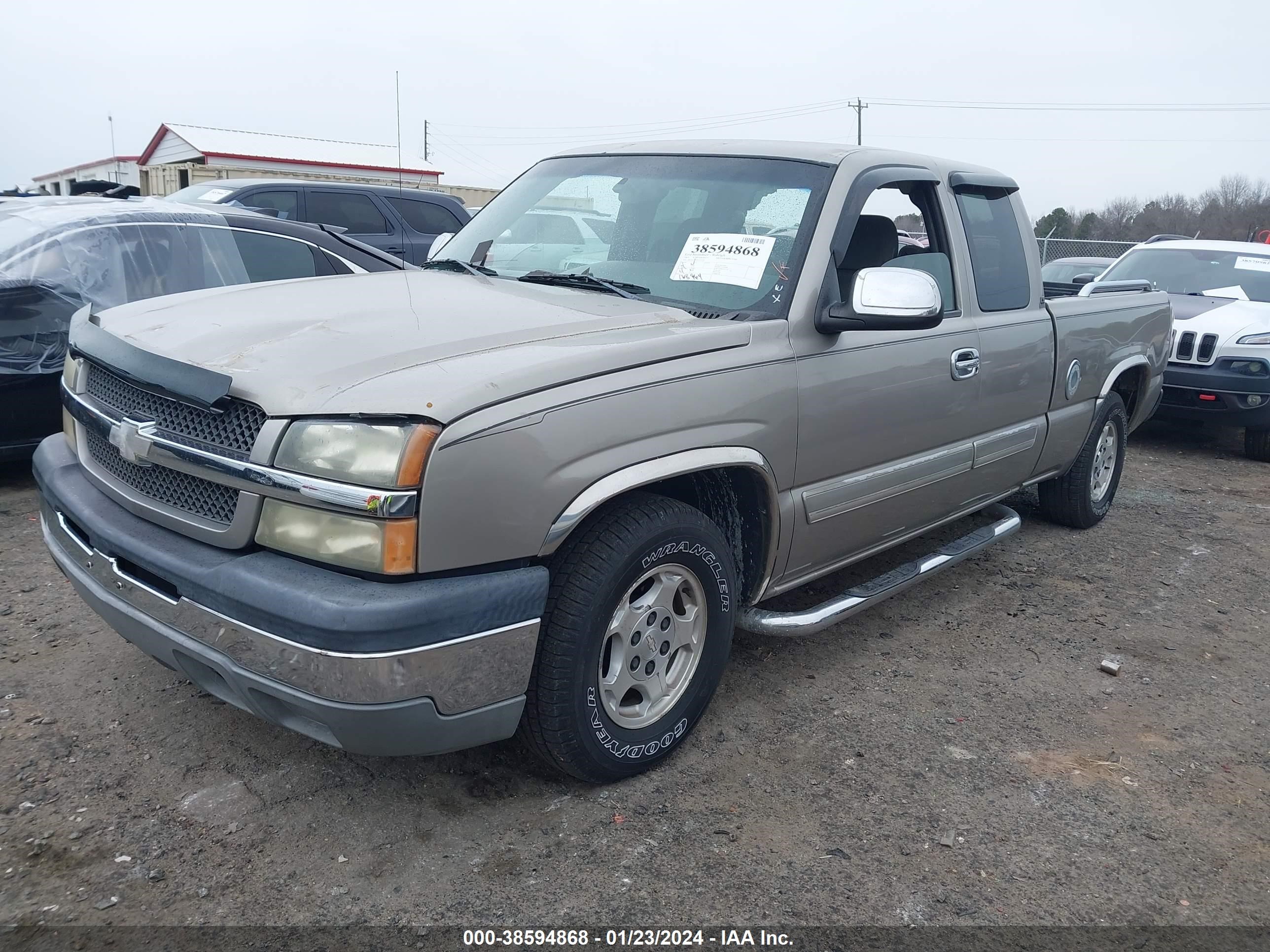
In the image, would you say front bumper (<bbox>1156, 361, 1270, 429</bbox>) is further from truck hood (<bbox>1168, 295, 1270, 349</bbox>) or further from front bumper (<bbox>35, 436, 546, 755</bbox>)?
front bumper (<bbox>35, 436, 546, 755</bbox>)

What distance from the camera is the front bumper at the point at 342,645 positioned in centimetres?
220

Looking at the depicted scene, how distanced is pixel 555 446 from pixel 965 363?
2.12m

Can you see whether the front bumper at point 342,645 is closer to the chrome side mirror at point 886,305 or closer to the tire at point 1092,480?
the chrome side mirror at point 886,305

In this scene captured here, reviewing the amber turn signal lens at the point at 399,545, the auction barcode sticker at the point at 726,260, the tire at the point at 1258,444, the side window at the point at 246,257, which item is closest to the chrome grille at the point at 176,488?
the amber turn signal lens at the point at 399,545

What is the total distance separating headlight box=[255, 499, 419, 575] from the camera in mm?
2219

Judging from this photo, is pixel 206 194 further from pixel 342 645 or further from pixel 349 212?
pixel 342 645

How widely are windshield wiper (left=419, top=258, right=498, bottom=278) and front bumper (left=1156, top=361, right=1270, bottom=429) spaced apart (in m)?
6.29

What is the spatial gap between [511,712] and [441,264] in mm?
2073

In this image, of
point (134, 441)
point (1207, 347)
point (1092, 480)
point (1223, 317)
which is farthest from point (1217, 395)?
point (134, 441)

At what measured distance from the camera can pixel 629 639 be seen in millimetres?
2791

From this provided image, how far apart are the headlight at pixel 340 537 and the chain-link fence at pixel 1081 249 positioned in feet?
67.9

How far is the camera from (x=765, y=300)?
Result: 10.5ft

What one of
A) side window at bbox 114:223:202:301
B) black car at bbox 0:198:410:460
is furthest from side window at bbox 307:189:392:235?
side window at bbox 114:223:202:301

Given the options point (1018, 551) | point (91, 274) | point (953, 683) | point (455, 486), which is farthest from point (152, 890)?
point (1018, 551)
